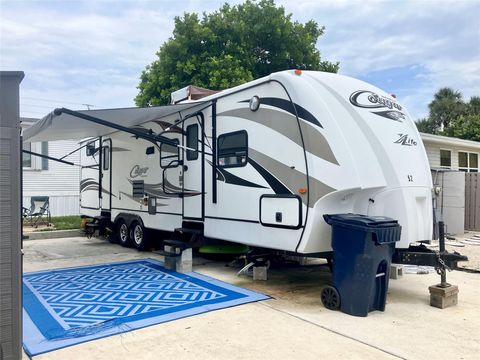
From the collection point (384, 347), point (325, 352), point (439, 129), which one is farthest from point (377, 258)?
point (439, 129)

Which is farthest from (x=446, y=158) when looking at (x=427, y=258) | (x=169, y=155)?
(x=427, y=258)

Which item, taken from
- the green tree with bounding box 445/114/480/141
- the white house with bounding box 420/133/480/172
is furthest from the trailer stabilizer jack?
the green tree with bounding box 445/114/480/141

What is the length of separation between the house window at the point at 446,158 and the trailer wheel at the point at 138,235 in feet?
35.0

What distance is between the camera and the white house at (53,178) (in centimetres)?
1627

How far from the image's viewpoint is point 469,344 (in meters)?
Result: 4.21

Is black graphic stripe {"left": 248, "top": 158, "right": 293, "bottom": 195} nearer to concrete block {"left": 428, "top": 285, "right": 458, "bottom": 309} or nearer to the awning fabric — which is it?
the awning fabric

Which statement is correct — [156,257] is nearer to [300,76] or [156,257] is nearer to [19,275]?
[300,76]

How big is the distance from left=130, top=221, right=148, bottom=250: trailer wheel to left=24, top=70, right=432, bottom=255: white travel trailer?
1887 millimetres

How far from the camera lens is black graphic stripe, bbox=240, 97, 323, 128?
5.62 metres

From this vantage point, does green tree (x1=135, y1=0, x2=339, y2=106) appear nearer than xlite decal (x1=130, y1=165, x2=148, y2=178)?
No

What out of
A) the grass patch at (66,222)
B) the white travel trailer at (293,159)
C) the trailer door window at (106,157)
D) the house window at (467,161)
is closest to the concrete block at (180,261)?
the white travel trailer at (293,159)

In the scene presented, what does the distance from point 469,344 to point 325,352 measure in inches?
58.0

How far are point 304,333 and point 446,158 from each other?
13.0 meters

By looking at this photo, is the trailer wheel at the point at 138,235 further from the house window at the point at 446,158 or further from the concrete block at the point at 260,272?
the house window at the point at 446,158
